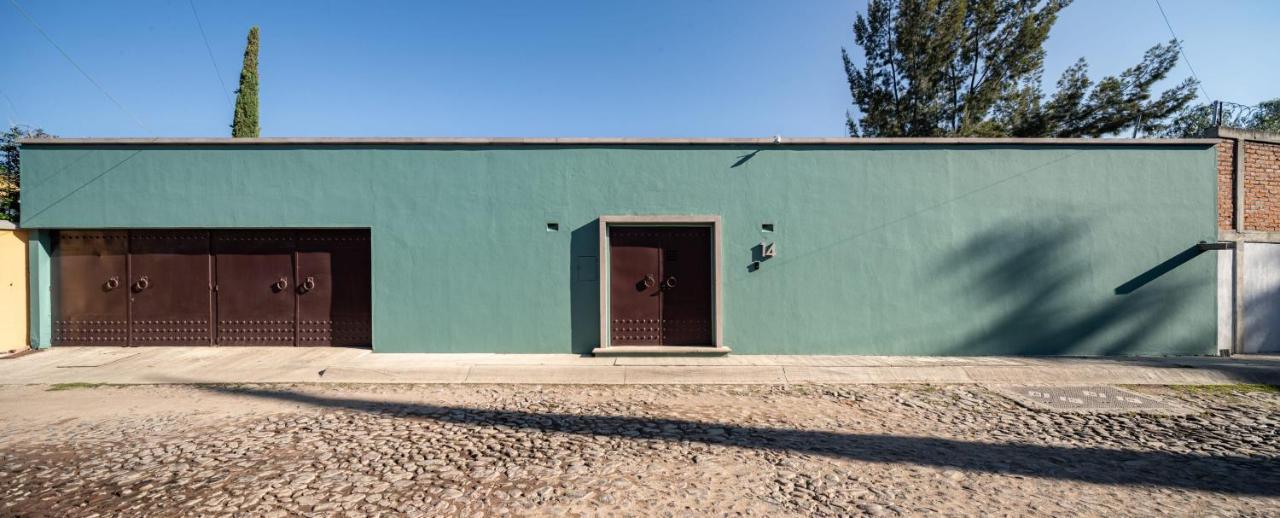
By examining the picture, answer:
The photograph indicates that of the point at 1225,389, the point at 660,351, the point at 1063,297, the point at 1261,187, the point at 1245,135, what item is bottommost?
the point at 1225,389

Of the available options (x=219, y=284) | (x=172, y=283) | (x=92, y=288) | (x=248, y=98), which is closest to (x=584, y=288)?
(x=219, y=284)

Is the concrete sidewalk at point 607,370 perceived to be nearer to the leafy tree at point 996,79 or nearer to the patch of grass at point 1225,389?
the patch of grass at point 1225,389

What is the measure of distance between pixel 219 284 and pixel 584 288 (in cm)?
587

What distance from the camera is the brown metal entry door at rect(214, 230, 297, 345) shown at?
8266mm

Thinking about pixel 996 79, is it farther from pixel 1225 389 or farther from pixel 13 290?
pixel 13 290

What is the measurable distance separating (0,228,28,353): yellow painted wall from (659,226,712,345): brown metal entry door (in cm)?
984

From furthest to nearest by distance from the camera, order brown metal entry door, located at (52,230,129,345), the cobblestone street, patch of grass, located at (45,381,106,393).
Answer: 1. brown metal entry door, located at (52,230,129,345)
2. patch of grass, located at (45,381,106,393)
3. the cobblestone street

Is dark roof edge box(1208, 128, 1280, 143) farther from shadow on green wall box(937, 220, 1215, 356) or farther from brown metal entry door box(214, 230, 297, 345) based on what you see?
brown metal entry door box(214, 230, 297, 345)

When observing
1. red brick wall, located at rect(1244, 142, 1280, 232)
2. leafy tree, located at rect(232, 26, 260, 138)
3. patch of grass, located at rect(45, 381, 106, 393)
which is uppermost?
leafy tree, located at rect(232, 26, 260, 138)

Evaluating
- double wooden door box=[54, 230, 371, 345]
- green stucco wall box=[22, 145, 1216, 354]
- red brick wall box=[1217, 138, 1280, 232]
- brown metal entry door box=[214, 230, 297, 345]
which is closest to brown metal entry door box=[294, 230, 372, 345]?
double wooden door box=[54, 230, 371, 345]

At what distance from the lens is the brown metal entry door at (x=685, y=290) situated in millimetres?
8023

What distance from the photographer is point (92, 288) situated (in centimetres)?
822

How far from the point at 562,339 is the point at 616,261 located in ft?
4.76

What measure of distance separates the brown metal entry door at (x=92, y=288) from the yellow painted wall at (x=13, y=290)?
0.35 m
